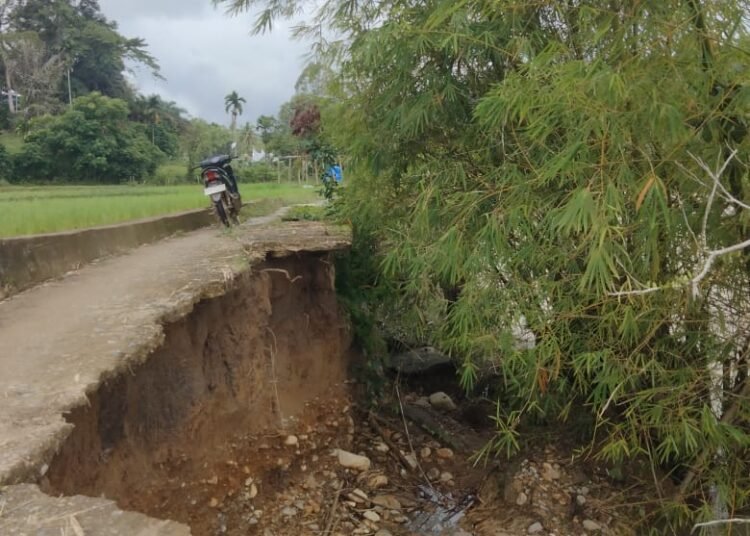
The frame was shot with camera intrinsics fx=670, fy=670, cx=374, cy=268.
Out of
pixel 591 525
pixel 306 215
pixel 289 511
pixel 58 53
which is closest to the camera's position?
pixel 591 525

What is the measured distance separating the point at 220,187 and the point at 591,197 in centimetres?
549

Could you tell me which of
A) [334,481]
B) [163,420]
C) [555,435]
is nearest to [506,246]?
[555,435]

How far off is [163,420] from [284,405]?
1925 mm

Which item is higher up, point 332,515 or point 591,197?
point 591,197

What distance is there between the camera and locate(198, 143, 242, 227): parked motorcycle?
8.10 m

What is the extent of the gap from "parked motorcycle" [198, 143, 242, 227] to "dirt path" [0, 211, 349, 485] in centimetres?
141

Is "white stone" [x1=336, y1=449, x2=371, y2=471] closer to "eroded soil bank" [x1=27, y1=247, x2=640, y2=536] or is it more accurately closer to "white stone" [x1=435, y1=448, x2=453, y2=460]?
"eroded soil bank" [x1=27, y1=247, x2=640, y2=536]

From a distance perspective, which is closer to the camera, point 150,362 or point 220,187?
point 150,362

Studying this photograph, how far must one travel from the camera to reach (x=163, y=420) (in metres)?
4.55

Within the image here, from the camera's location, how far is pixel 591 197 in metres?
3.47

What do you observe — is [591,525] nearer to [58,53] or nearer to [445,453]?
[445,453]

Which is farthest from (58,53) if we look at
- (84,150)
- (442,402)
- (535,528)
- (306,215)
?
(535,528)

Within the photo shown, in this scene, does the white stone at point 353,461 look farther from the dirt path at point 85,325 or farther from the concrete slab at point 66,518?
the concrete slab at point 66,518

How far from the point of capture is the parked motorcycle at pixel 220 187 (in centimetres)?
810
